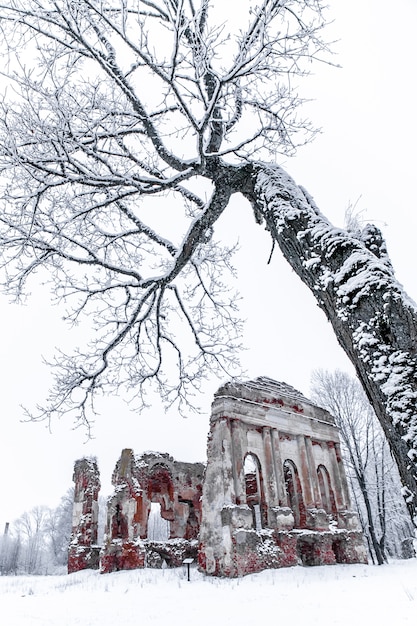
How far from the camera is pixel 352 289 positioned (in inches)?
106

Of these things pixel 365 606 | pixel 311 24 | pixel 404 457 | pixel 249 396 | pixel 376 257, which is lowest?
pixel 365 606

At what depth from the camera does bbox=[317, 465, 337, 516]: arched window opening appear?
18.4 metres

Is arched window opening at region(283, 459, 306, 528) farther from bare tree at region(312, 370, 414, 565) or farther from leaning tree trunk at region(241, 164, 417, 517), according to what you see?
leaning tree trunk at region(241, 164, 417, 517)

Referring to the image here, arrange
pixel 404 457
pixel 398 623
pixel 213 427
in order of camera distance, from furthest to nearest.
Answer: pixel 213 427 → pixel 398 623 → pixel 404 457

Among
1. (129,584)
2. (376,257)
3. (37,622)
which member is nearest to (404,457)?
(376,257)

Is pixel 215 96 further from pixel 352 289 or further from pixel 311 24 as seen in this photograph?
pixel 352 289

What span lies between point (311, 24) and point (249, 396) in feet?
46.5

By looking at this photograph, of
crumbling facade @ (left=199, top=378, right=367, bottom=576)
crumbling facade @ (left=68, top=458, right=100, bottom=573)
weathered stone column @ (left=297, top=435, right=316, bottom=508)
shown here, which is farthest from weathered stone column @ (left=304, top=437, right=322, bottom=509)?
crumbling facade @ (left=68, top=458, right=100, bottom=573)

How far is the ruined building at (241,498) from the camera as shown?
46.6 feet

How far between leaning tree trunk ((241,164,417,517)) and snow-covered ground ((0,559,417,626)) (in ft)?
14.4

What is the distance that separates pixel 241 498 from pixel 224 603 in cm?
590

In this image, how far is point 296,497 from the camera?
680 inches

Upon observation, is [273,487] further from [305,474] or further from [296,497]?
[305,474]

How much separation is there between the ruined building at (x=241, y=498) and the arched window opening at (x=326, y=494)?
4 centimetres
